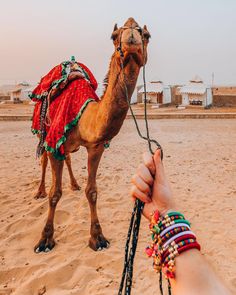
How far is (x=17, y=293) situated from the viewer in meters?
2.67

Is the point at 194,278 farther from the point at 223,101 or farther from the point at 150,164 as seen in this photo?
the point at 223,101

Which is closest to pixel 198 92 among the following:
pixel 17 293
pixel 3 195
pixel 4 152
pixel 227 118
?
pixel 227 118

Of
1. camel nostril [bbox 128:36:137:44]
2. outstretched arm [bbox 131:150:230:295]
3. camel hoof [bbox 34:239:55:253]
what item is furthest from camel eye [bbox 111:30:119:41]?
camel hoof [bbox 34:239:55:253]

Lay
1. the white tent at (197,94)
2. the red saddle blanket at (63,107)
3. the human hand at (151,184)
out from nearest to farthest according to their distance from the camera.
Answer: the human hand at (151,184)
the red saddle blanket at (63,107)
the white tent at (197,94)

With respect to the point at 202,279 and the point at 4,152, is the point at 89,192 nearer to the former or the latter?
the point at 202,279

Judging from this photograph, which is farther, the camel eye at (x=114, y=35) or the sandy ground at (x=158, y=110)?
the sandy ground at (x=158, y=110)

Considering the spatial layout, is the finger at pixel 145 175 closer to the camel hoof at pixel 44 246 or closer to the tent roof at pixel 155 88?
the camel hoof at pixel 44 246

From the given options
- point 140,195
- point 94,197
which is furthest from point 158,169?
point 94,197

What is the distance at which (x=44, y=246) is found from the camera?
3.43 meters

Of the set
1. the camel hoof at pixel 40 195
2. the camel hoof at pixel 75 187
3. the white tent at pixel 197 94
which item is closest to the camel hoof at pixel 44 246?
the camel hoof at pixel 40 195

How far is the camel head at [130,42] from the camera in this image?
2340 mm

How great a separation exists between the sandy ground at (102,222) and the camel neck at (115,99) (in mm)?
1278

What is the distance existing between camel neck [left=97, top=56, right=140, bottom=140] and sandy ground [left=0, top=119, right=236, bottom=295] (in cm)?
128

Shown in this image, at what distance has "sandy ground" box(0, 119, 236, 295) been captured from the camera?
2857 millimetres
